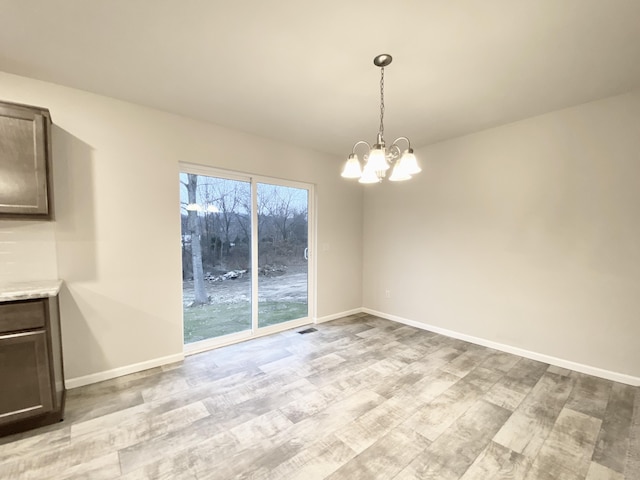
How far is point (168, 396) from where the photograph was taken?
2.35m

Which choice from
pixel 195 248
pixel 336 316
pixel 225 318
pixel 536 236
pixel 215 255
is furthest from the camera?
pixel 336 316

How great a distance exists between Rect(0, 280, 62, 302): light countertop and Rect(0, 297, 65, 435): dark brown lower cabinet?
0.05m

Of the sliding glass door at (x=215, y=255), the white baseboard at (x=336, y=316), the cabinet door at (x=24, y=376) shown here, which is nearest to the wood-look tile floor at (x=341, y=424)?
the cabinet door at (x=24, y=376)

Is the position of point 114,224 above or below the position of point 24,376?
above

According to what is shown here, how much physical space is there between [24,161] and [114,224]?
30.1 inches

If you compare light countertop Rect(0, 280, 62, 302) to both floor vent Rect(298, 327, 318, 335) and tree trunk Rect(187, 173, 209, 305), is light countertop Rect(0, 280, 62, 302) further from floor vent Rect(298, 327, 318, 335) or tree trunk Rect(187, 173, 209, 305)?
floor vent Rect(298, 327, 318, 335)

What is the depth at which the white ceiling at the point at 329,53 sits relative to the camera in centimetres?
160

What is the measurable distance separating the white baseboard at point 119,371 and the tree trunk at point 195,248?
0.62m

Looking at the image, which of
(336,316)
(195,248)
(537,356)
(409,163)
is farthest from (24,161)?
(537,356)

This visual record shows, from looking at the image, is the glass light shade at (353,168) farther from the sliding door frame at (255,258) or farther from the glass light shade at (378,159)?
the sliding door frame at (255,258)

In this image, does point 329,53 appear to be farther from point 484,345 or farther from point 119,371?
point 484,345

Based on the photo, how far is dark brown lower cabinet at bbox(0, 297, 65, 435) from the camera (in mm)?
1827

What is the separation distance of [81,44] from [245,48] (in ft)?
3.54

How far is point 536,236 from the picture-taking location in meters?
3.02
